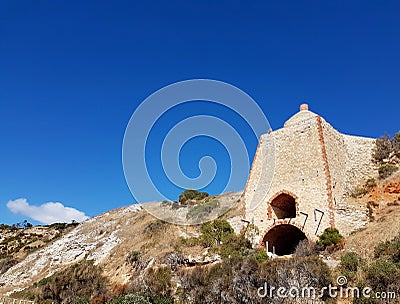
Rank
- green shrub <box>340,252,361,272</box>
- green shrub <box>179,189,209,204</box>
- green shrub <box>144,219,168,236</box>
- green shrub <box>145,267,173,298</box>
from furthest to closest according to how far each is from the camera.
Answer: green shrub <box>179,189,209,204</box> < green shrub <box>144,219,168,236</box> < green shrub <box>145,267,173,298</box> < green shrub <box>340,252,361,272</box>

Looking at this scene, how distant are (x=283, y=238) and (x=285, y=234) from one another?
304mm

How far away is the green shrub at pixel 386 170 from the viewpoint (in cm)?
1928

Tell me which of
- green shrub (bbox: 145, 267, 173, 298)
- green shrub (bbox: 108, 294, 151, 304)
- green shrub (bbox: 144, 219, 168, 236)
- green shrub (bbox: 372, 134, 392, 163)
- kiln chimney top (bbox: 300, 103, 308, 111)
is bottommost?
green shrub (bbox: 108, 294, 151, 304)

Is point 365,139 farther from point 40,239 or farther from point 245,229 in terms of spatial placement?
point 40,239

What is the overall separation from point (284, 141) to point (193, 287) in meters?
9.86

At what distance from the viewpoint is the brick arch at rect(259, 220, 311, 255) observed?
1820 cm

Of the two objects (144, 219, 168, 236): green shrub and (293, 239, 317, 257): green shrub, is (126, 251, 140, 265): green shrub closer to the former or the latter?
(144, 219, 168, 236): green shrub

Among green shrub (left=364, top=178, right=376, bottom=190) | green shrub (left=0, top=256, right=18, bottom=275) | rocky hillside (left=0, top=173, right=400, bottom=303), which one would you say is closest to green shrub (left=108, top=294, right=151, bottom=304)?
rocky hillside (left=0, top=173, right=400, bottom=303)

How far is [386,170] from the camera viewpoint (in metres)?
19.5

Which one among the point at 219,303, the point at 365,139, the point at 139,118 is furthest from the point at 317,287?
the point at 365,139

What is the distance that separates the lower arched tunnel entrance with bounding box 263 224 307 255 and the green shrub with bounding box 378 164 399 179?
5.83m

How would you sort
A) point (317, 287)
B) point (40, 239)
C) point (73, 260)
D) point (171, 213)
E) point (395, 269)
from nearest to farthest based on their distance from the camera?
1. point (395, 269)
2. point (317, 287)
3. point (73, 260)
4. point (171, 213)
5. point (40, 239)

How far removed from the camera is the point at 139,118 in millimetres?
12883

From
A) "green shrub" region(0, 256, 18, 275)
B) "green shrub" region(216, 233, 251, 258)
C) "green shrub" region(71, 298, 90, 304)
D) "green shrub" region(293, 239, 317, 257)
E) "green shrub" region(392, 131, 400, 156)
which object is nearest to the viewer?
"green shrub" region(293, 239, 317, 257)
